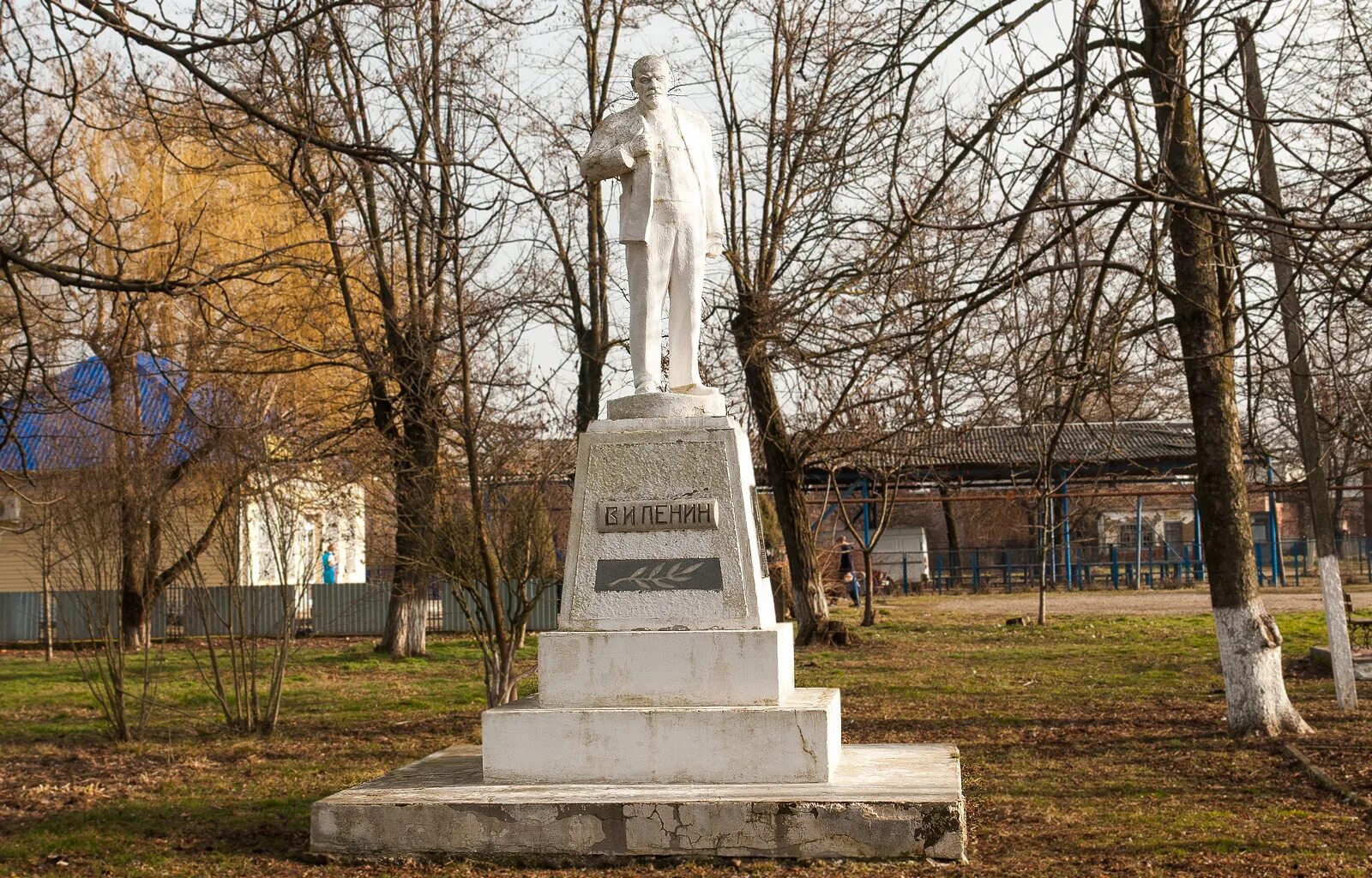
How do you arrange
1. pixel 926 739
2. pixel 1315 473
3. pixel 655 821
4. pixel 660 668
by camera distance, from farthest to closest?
pixel 1315 473, pixel 926 739, pixel 660 668, pixel 655 821

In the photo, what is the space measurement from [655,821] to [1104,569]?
1548 inches

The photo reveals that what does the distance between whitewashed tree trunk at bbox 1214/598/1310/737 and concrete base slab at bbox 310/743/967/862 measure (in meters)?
3.86

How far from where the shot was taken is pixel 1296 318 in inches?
308

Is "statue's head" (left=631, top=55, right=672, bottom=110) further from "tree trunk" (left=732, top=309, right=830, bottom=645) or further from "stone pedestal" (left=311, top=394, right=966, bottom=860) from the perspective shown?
"tree trunk" (left=732, top=309, right=830, bottom=645)

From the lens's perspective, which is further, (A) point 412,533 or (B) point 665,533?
(A) point 412,533

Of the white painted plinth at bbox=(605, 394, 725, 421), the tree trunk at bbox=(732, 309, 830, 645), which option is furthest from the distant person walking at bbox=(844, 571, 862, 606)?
the white painted plinth at bbox=(605, 394, 725, 421)

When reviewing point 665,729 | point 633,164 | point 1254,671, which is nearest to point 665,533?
point 665,729

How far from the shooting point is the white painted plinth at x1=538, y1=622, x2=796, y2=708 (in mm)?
6867

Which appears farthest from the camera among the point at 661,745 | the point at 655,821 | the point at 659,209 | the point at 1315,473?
the point at 1315,473

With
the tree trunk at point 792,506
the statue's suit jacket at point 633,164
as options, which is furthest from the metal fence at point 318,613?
the statue's suit jacket at point 633,164

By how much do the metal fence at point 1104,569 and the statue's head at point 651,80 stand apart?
2745 cm

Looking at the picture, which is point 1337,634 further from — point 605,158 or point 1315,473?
point 605,158

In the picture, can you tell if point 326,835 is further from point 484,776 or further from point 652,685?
point 652,685

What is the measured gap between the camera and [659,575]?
23.5ft
